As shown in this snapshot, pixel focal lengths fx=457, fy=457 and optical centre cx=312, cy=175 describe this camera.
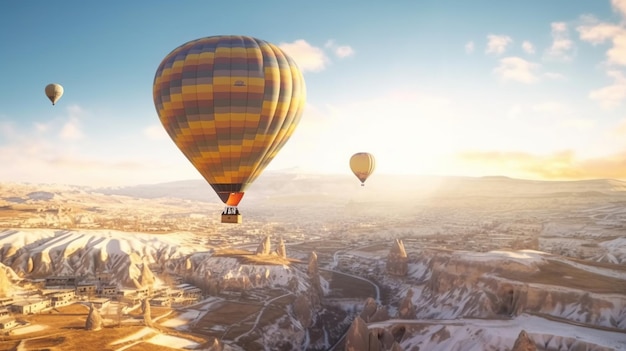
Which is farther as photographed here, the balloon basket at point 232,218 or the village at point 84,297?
the village at point 84,297

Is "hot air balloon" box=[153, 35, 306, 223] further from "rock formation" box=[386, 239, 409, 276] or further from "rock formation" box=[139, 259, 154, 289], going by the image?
"rock formation" box=[386, 239, 409, 276]

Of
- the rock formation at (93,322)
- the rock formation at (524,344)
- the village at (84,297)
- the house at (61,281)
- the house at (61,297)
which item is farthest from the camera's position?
the house at (61,281)

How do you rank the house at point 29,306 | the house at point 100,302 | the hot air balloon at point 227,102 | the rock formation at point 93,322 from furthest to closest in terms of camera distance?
the house at point 100,302 → the house at point 29,306 → the rock formation at point 93,322 → the hot air balloon at point 227,102

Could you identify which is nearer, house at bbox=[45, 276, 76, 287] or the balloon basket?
the balloon basket

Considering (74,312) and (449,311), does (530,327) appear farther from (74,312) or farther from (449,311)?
(74,312)

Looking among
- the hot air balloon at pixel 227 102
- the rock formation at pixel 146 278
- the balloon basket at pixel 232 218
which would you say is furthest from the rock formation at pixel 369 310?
the rock formation at pixel 146 278

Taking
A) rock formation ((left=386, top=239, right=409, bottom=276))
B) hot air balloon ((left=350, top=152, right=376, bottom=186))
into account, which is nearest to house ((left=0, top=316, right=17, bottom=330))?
hot air balloon ((left=350, top=152, right=376, bottom=186))

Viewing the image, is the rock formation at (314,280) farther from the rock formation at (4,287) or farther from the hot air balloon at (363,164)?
the rock formation at (4,287)
